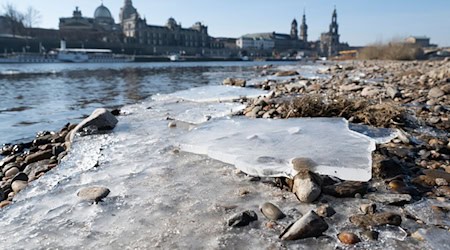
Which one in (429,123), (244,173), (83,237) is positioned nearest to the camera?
(83,237)

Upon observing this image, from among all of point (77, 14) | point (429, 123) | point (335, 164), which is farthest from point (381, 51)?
point (77, 14)

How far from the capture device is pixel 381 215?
177 cm

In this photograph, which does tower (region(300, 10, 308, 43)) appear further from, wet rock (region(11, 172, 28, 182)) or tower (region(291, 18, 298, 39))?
wet rock (region(11, 172, 28, 182))

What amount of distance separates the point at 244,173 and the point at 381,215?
99cm

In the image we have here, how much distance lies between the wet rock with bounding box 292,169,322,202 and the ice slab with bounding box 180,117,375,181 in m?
0.09

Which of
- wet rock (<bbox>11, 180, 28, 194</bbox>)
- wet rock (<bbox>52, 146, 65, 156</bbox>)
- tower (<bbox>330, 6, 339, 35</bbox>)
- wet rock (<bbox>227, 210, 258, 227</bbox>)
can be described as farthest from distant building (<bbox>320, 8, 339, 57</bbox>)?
wet rock (<bbox>227, 210, 258, 227</bbox>)

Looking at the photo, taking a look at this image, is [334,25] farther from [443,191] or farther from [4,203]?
[4,203]

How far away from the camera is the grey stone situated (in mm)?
2162

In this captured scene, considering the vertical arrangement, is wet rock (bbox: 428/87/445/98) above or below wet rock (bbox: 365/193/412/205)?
above

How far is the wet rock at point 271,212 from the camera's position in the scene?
184 cm

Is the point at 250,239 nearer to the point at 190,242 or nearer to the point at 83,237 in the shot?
the point at 190,242

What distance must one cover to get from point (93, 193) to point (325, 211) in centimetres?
148

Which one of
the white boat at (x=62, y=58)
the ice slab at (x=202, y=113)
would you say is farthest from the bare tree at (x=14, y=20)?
the ice slab at (x=202, y=113)

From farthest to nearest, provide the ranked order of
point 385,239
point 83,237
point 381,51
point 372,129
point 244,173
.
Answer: point 381,51 < point 372,129 < point 244,173 < point 83,237 < point 385,239
